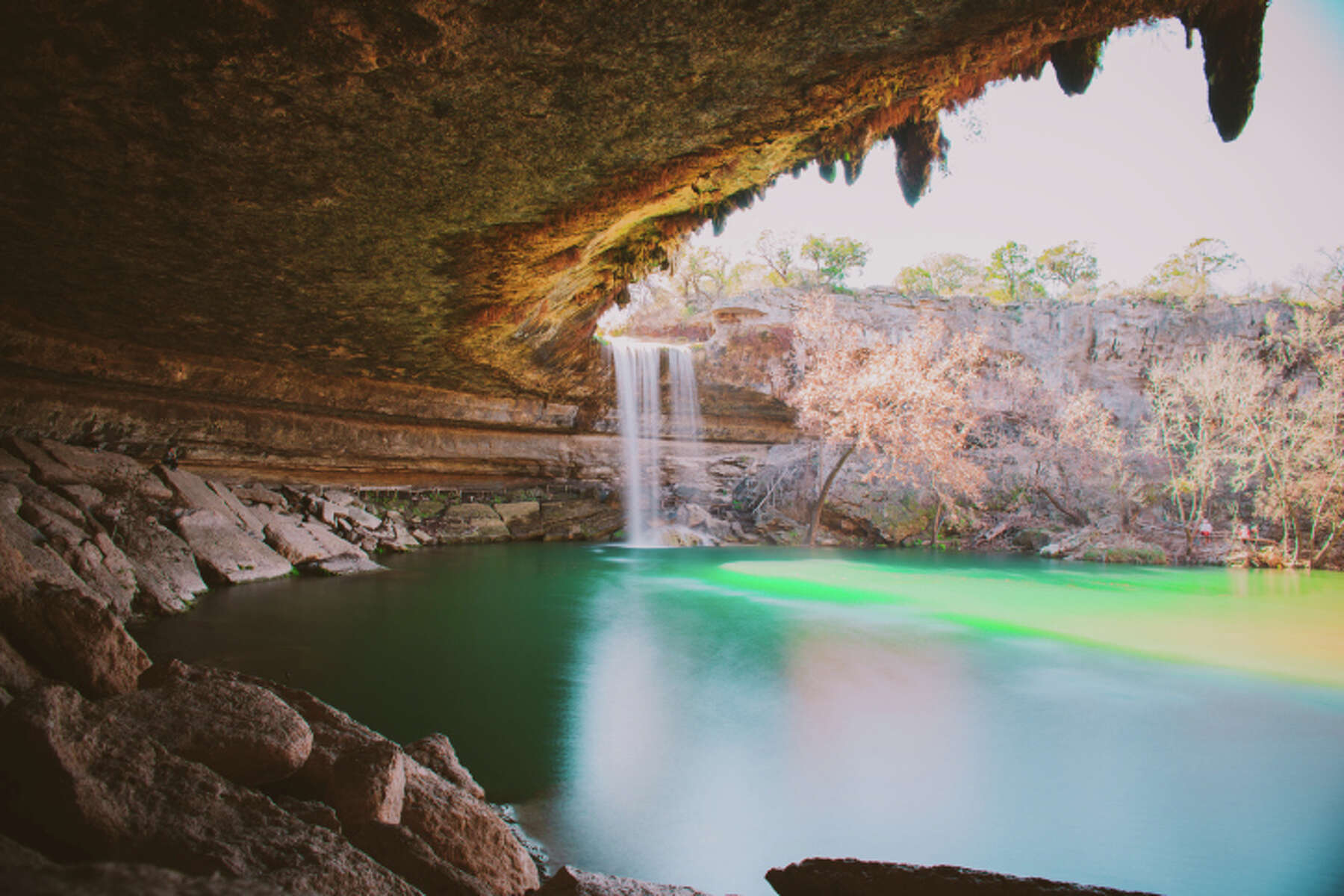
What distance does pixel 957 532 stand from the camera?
21625mm

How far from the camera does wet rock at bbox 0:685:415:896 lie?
1749 mm

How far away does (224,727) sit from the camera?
2.56 m

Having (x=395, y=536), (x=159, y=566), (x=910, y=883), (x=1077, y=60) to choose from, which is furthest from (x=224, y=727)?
(x=395, y=536)

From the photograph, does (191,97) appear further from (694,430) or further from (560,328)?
(694,430)

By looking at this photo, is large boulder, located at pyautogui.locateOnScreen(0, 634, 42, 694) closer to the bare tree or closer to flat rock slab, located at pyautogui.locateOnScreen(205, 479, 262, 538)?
flat rock slab, located at pyautogui.locateOnScreen(205, 479, 262, 538)

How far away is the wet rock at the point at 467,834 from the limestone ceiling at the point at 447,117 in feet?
11.7

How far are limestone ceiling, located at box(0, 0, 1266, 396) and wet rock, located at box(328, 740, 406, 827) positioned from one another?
3368 millimetres

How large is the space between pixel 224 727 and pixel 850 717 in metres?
4.53

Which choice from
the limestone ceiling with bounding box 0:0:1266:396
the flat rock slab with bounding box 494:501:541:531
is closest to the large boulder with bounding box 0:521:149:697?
the limestone ceiling with bounding box 0:0:1266:396

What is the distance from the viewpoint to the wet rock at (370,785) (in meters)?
2.41

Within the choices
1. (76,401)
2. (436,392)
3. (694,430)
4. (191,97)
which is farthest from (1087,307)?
(76,401)

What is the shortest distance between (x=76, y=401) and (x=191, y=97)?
9848 millimetres

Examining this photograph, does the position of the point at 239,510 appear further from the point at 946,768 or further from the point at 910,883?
the point at 910,883

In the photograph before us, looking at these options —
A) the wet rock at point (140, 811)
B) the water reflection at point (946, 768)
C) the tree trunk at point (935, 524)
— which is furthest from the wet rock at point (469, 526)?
the wet rock at point (140, 811)
